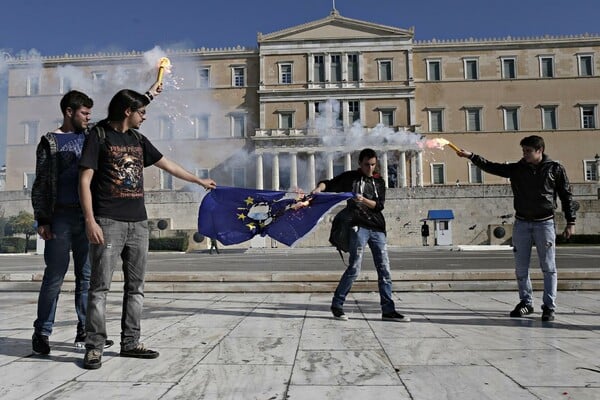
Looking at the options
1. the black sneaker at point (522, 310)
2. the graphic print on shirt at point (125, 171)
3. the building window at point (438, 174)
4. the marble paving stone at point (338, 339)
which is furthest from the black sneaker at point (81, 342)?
the building window at point (438, 174)

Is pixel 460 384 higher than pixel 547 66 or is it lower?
lower

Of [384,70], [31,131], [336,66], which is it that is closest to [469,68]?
[384,70]

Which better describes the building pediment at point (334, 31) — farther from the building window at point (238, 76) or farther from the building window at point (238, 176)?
the building window at point (238, 176)

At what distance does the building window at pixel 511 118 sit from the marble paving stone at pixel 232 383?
55.9 m

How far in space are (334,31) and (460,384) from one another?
55535mm

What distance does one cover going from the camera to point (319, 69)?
181 feet

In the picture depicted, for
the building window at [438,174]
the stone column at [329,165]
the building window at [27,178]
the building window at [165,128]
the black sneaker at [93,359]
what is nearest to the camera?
the black sneaker at [93,359]

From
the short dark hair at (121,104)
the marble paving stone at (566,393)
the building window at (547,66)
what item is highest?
the building window at (547,66)

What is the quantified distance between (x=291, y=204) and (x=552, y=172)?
2974 millimetres

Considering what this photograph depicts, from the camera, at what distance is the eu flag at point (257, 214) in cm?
583

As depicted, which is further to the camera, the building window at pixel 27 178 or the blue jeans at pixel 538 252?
the building window at pixel 27 178

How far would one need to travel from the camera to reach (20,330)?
4918 millimetres

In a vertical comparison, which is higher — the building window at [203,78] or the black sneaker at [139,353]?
the building window at [203,78]

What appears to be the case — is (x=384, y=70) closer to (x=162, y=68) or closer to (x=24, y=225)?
(x=24, y=225)
